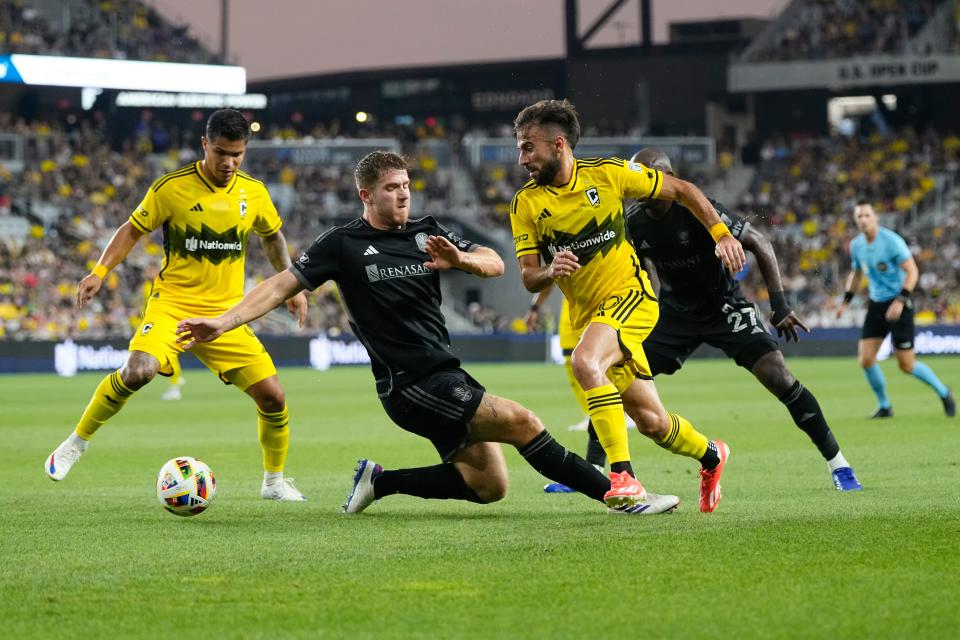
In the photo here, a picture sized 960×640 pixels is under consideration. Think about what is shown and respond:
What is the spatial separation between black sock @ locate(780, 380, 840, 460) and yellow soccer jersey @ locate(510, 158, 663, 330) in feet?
5.55

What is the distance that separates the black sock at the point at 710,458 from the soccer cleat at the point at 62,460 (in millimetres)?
4118

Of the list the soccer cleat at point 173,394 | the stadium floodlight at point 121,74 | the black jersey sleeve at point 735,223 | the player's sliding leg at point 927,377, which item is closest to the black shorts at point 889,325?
the player's sliding leg at point 927,377

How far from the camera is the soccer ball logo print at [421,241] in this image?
304 inches

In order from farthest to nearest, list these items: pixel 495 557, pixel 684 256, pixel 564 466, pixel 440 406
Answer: pixel 684 256 < pixel 564 466 < pixel 440 406 < pixel 495 557

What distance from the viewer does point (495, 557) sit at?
20.4ft

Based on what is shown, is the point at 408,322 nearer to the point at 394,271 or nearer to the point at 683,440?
the point at 394,271

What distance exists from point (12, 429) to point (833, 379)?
50.7 ft

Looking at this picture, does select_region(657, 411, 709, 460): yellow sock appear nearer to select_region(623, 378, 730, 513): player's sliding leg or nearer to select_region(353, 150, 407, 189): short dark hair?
select_region(623, 378, 730, 513): player's sliding leg

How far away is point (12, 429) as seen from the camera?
1670 cm

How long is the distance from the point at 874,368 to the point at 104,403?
1005 cm

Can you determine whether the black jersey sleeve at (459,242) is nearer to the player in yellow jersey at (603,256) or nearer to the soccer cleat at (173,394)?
the player in yellow jersey at (603,256)

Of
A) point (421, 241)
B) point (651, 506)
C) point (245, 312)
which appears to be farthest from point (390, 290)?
point (651, 506)

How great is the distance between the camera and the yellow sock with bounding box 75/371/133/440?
30.2 feet

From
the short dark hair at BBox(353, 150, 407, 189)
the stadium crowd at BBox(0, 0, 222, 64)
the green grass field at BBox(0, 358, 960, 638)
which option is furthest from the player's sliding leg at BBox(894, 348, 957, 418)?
the stadium crowd at BBox(0, 0, 222, 64)
